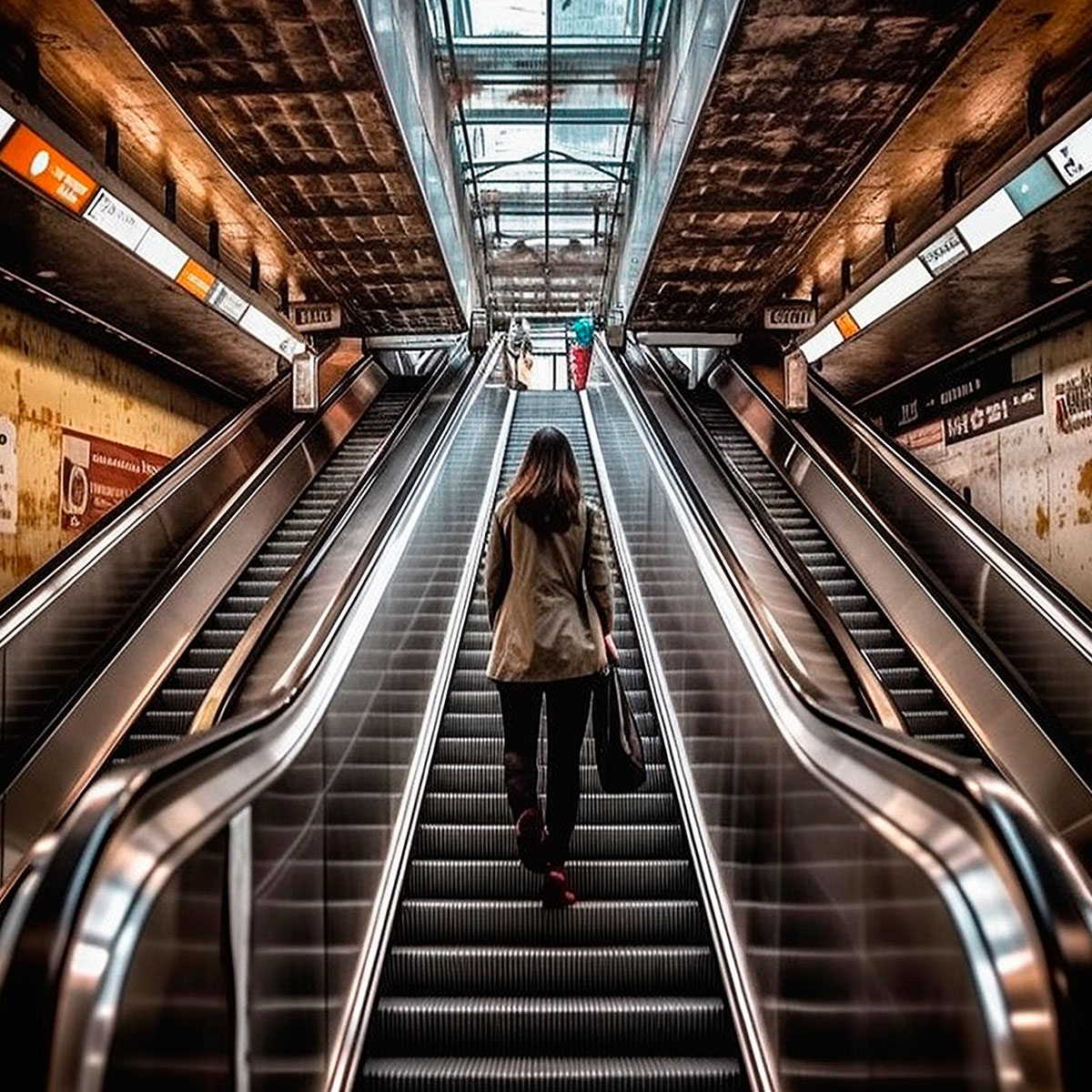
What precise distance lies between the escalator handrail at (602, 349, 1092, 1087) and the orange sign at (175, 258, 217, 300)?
7630 mm

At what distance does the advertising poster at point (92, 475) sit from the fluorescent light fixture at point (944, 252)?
6669 mm

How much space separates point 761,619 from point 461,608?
3.22 metres

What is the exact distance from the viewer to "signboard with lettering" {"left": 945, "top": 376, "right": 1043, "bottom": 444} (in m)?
9.05

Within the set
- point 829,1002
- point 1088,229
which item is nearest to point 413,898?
point 829,1002

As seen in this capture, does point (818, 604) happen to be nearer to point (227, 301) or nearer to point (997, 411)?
point (997, 411)

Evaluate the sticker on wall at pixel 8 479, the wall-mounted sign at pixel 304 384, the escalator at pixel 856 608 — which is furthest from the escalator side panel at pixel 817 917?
the wall-mounted sign at pixel 304 384

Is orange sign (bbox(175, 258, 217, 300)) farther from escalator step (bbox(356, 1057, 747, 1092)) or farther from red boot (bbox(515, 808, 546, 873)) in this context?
escalator step (bbox(356, 1057, 747, 1092))

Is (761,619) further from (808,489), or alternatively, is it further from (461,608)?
(808,489)

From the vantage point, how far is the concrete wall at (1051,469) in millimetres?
8117

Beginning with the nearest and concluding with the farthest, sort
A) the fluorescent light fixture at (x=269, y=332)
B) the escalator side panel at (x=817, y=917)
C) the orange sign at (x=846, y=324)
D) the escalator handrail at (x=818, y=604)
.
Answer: the escalator side panel at (x=817, y=917) < the escalator handrail at (x=818, y=604) < the orange sign at (x=846, y=324) < the fluorescent light fixture at (x=269, y=332)

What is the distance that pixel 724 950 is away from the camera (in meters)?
3.43

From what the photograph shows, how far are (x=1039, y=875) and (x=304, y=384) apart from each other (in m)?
10.4

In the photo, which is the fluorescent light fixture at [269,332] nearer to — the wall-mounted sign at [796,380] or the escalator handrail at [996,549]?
the wall-mounted sign at [796,380]

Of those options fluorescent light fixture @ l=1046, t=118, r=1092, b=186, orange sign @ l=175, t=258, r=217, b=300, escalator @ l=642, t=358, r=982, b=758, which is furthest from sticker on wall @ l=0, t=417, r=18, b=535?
fluorescent light fixture @ l=1046, t=118, r=1092, b=186
